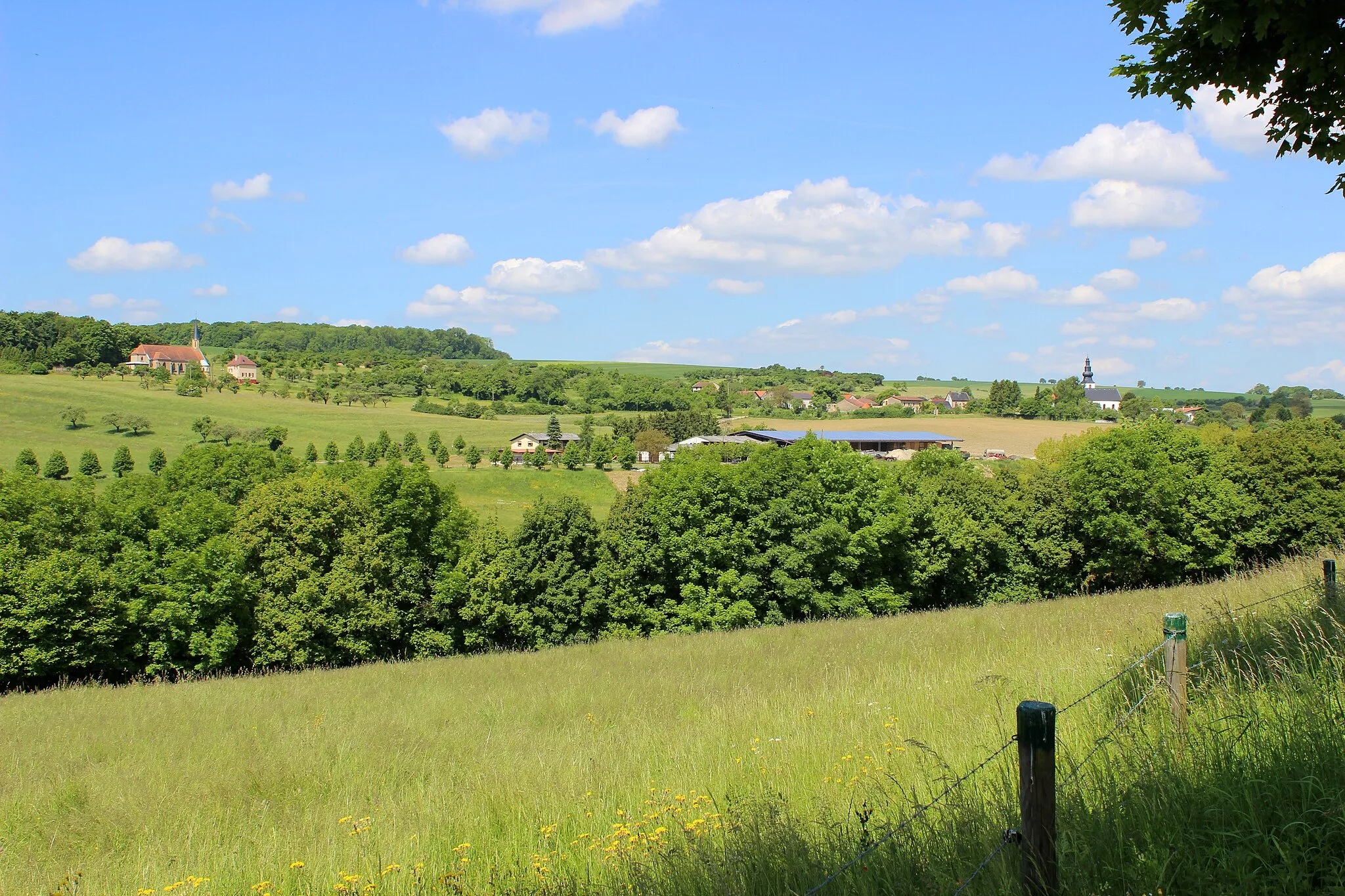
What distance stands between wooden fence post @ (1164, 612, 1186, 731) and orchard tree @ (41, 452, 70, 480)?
75353mm

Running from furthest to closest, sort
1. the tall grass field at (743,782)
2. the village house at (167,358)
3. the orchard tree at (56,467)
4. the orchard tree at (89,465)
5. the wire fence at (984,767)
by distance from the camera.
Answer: the village house at (167,358) → the orchard tree at (89,465) → the orchard tree at (56,467) → the tall grass field at (743,782) → the wire fence at (984,767)

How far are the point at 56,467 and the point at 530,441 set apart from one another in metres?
45.6

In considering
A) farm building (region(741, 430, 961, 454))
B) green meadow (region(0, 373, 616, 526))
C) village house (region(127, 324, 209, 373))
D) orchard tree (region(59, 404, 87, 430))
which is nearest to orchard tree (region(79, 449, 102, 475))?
green meadow (region(0, 373, 616, 526))

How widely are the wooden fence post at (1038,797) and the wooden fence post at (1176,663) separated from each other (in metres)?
1.92

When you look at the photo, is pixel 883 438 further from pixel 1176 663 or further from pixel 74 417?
pixel 1176 663

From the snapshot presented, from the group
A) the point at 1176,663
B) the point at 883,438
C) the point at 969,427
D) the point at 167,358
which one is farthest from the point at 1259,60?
the point at 167,358

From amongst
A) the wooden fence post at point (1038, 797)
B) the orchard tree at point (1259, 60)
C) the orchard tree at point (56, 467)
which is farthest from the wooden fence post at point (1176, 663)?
the orchard tree at point (56, 467)

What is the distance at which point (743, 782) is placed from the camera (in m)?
5.91

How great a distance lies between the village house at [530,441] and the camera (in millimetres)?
94250

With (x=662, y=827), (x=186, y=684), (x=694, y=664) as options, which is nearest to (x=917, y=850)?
(x=662, y=827)

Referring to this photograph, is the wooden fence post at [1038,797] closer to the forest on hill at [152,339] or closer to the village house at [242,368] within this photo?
the forest on hill at [152,339]

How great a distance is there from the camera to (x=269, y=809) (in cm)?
711

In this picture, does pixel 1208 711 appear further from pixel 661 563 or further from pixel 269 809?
pixel 661 563

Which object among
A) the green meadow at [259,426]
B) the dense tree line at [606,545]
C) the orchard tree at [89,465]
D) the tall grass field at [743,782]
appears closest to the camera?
the tall grass field at [743,782]
